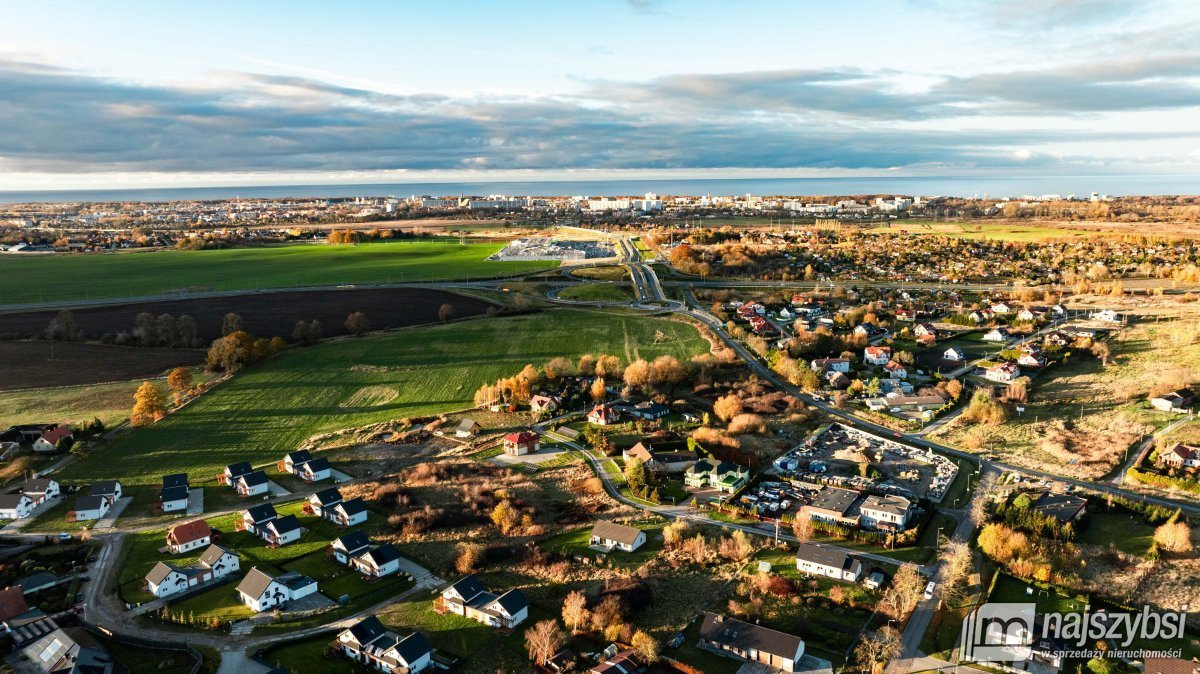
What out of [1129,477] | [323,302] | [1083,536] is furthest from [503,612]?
[323,302]

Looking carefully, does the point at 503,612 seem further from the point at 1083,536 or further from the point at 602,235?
the point at 602,235

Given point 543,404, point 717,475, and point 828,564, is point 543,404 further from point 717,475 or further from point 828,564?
point 828,564

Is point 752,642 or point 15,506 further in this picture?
point 15,506

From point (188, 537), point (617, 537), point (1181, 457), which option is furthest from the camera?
point (1181, 457)

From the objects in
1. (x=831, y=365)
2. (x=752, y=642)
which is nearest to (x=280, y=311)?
(x=831, y=365)

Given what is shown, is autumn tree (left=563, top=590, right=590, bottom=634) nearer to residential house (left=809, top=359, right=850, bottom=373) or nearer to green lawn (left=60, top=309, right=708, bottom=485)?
green lawn (left=60, top=309, right=708, bottom=485)

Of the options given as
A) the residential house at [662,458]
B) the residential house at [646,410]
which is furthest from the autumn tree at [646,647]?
the residential house at [646,410]
